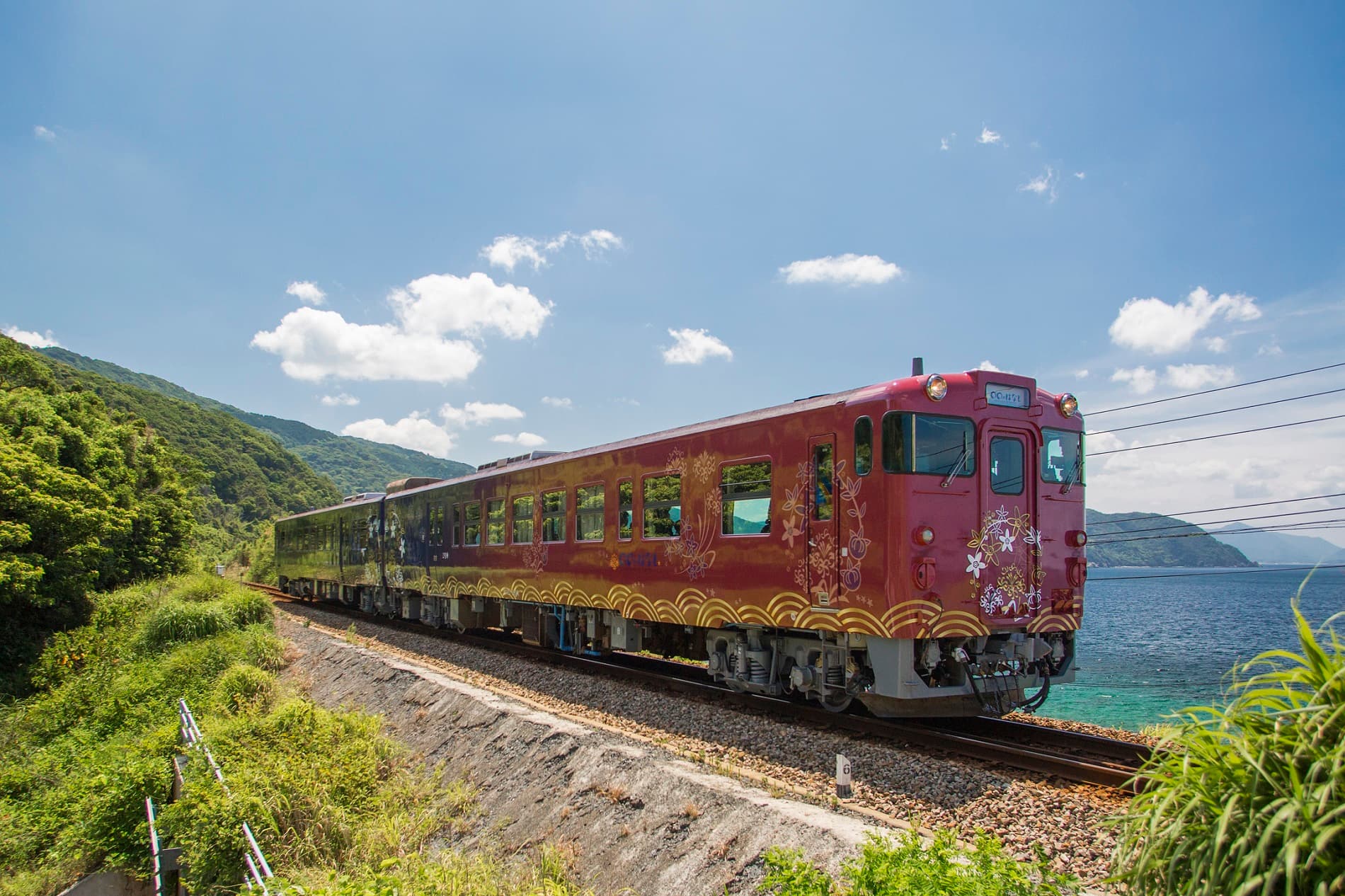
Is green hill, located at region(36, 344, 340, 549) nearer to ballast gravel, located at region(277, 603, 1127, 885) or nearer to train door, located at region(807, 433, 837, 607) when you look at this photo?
ballast gravel, located at region(277, 603, 1127, 885)

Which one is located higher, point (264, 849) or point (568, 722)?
point (568, 722)

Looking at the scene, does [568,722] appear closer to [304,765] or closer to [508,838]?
[508,838]

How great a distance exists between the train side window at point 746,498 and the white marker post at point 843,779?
2.82m

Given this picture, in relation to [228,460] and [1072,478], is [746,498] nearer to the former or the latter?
[1072,478]

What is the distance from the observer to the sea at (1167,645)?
1772cm

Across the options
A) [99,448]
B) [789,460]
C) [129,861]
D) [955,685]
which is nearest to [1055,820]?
[955,685]

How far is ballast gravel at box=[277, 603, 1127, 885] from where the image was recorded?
5184mm

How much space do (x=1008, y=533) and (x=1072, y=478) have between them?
113 cm

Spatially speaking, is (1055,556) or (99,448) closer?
(1055,556)

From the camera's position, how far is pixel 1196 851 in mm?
2586

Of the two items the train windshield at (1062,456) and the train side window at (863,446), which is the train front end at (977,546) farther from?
the train side window at (863,446)

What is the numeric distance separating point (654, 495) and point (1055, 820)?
591cm

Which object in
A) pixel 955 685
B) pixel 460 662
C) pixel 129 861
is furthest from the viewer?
pixel 460 662

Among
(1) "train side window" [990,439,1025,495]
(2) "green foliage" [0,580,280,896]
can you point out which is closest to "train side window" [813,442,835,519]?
(1) "train side window" [990,439,1025,495]
